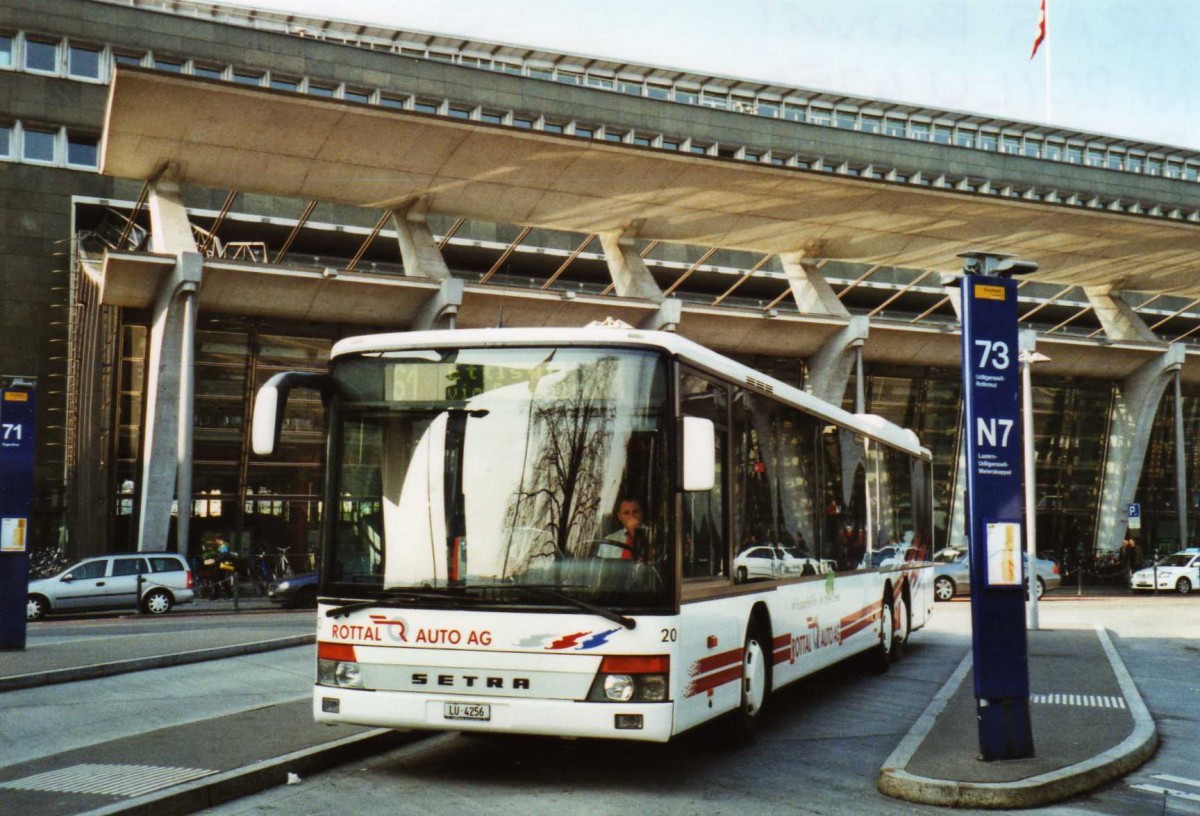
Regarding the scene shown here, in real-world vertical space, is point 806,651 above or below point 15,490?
below

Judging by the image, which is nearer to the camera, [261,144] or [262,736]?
[262,736]

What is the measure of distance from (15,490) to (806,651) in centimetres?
994

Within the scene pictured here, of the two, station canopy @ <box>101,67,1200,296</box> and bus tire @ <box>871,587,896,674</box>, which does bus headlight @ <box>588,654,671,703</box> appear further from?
station canopy @ <box>101,67,1200,296</box>

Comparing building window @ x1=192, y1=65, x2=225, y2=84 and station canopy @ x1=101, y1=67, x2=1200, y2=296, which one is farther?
building window @ x1=192, y1=65, x2=225, y2=84

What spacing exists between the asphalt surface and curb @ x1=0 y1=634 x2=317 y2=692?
1.0 inches

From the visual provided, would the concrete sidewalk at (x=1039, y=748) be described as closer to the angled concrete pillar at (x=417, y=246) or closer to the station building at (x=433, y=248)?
the station building at (x=433, y=248)

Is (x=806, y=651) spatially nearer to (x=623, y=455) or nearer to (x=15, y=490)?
(x=623, y=455)

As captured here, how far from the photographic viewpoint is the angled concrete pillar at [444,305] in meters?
32.9

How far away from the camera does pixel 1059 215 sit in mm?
36906

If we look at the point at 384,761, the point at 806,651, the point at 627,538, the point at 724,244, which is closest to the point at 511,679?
the point at 627,538

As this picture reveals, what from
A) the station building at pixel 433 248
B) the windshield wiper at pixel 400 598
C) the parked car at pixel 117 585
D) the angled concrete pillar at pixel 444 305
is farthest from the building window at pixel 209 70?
the windshield wiper at pixel 400 598

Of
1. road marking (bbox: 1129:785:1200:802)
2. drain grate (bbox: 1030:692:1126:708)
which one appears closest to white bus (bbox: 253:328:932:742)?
road marking (bbox: 1129:785:1200:802)

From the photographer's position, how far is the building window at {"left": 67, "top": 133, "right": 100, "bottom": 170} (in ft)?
146

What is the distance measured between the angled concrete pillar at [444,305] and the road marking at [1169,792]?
25.6 m
